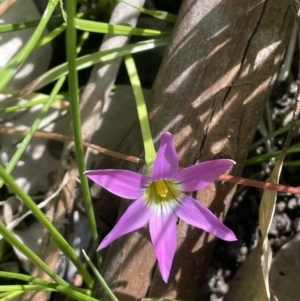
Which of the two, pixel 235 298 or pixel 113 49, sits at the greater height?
pixel 113 49

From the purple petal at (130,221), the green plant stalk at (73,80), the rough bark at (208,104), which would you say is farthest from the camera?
the rough bark at (208,104)

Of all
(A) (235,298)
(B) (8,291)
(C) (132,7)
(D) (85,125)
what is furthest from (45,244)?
(C) (132,7)

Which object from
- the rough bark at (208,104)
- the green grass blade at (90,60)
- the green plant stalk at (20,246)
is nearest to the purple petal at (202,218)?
the rough bark at (208,104)

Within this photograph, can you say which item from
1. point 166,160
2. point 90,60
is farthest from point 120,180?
point 90,60

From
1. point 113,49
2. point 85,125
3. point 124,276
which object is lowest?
point 124,276

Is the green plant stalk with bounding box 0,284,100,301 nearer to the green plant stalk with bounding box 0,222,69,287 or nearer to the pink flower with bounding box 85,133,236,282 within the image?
the green plant stalk with bounding box 0,222,69,287

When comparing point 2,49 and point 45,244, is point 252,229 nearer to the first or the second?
point 45,244

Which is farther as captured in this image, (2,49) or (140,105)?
(2,49)

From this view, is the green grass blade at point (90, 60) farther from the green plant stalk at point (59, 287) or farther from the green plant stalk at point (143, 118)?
the green plant stalk at point (59, 287)
